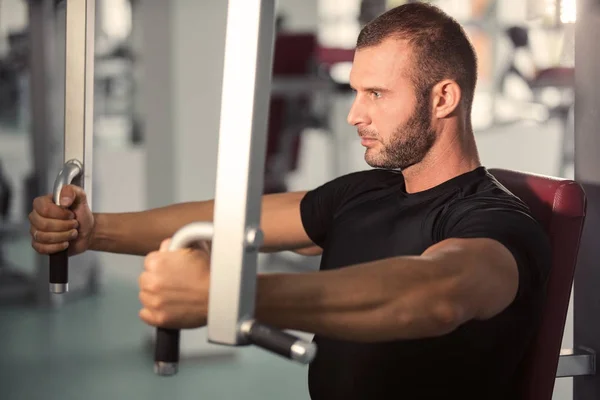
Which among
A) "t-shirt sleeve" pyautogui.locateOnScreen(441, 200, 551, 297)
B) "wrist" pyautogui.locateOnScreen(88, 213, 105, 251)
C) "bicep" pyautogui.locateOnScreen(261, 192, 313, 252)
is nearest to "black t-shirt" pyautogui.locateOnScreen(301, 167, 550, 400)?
"t-shirt sleeve" pyautogui.locateOnScreen(441, 200, 551, 297)

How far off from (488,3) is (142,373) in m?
5.81

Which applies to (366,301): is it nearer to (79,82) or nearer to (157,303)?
(157,303)

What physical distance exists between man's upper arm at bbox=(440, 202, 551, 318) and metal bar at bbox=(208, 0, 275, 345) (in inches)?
15.3

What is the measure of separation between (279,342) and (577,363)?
90 centimetres

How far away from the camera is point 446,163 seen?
137 cm

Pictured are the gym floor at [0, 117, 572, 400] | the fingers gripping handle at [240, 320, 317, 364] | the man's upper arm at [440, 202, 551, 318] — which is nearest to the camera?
the fingers gripping handle at [240, 320, 317, 364]

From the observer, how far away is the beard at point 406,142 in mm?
1330

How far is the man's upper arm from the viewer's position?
44.6 inches

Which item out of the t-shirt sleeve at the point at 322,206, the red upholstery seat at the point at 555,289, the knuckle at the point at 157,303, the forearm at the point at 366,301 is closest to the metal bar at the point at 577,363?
the red upholstery seat at the point at 555,289

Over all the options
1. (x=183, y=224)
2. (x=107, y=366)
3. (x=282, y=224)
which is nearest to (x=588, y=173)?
(x=282, y=224)

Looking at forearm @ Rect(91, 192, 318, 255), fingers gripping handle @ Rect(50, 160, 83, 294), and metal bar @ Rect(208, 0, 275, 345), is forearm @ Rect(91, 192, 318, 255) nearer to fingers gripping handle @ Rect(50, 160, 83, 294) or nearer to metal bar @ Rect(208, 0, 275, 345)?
fingers gripping handle @ Rect(50, 160, 83, 294)

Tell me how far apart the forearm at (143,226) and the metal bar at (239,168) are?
704mm

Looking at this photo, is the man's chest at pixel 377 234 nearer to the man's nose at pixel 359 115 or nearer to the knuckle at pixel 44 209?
the man's nose at pixel 359 115

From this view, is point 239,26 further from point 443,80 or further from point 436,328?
point 443,80
